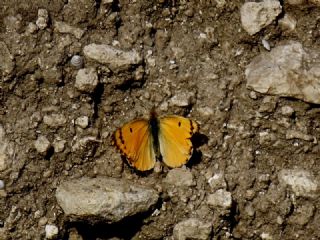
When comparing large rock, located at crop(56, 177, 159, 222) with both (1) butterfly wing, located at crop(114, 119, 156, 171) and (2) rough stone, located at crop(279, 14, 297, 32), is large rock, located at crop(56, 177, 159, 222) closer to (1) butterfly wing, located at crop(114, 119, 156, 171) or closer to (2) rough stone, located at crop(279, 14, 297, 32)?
(1) butterfly wing, located at crop(114, 119, 156, 171)

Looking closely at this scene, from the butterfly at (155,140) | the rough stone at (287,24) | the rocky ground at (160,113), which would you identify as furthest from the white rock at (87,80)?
the rough stone at (287,24)

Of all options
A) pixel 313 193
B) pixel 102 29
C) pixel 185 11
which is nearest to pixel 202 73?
pixel 185 11

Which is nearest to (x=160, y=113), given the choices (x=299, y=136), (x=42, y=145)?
(x=42, y=145)

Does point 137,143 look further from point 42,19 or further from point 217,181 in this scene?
point 42,19

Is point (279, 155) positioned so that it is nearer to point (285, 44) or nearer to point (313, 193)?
point (313, 193)

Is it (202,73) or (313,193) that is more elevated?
(202,73)

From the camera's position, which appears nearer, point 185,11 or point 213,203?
point 213,203
